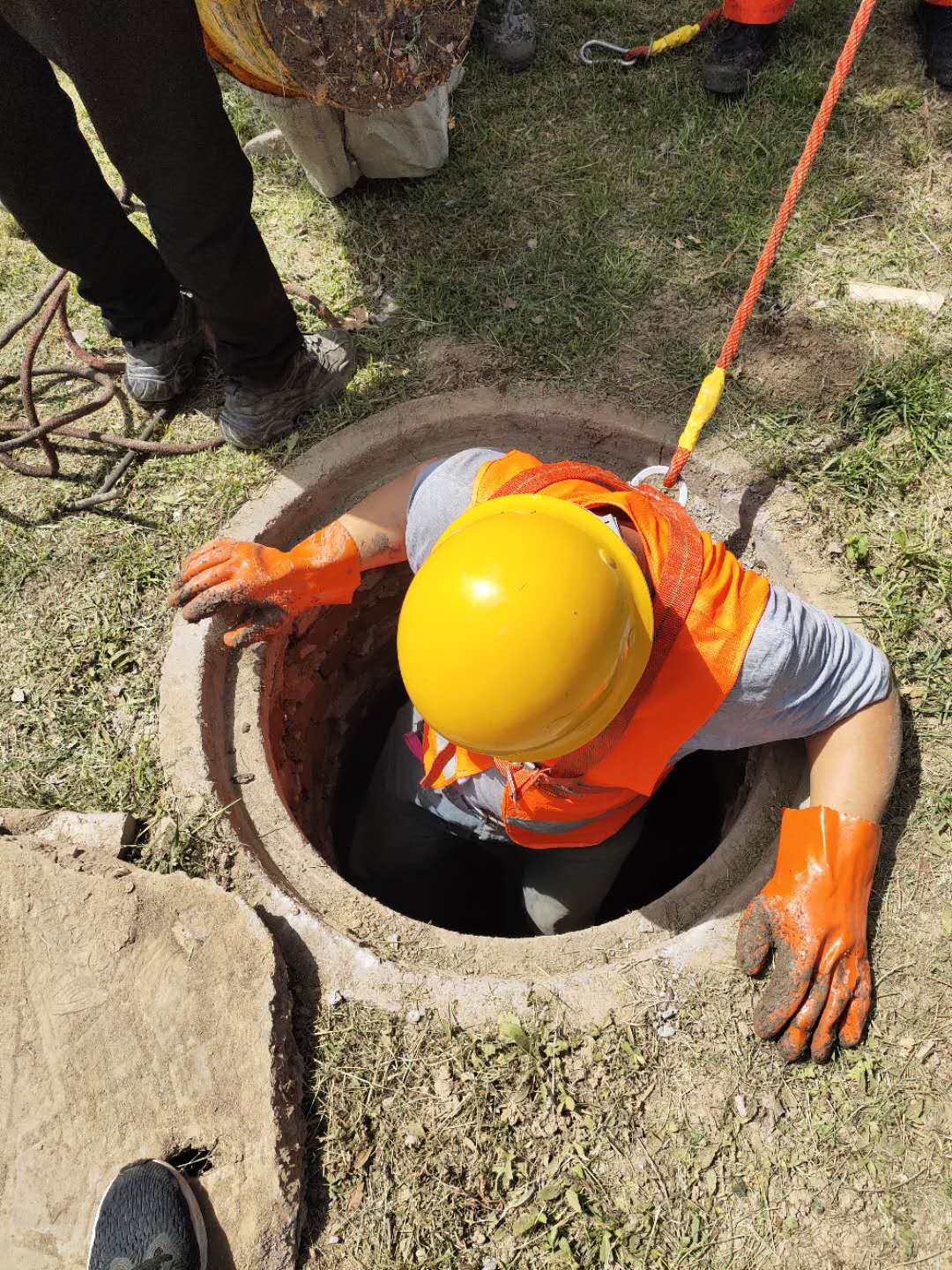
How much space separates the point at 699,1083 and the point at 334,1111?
32.8 inches

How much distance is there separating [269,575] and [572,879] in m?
1.33

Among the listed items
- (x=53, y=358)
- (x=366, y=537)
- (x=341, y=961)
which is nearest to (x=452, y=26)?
(x=366, y=537)

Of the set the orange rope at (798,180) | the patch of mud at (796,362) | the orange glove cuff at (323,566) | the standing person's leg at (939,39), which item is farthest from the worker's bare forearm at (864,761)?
the standing person's leg at (939,39)

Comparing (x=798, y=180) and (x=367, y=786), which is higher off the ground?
(x=798, y=180)

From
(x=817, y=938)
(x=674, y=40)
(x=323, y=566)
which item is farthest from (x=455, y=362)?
(x=817, y=938)

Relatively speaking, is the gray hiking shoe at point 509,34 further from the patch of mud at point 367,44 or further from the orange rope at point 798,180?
the orange rope at point 798,180

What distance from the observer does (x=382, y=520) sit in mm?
2250

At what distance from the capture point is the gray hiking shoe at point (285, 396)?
2787 mm

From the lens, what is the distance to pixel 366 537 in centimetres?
227

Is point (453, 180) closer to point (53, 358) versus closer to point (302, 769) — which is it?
point (53, 358)

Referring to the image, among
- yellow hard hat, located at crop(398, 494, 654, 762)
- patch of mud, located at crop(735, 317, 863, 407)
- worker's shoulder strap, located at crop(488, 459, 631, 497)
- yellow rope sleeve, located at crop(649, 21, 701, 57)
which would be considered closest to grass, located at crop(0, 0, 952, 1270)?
patch of mud, located at crop(735, 317, 863, 407)

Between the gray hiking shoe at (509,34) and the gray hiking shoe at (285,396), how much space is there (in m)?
1.68

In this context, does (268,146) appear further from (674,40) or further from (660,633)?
(660,633)

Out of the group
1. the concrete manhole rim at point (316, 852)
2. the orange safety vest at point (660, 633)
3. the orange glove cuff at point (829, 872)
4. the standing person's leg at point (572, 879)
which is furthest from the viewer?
the standing person's leg at point (572, 879)
